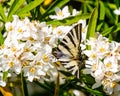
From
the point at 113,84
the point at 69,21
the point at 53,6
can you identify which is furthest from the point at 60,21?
the point at 113,84

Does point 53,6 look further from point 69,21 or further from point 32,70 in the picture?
point 32,70

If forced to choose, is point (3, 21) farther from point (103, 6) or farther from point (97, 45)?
point (103, 6)

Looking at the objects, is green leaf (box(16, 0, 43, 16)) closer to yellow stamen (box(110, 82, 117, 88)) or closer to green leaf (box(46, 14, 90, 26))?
green leaf (box(46, 14, 90, 26))


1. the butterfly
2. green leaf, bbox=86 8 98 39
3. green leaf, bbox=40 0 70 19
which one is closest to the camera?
the butterfly

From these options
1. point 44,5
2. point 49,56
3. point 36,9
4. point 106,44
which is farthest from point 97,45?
point 44,5

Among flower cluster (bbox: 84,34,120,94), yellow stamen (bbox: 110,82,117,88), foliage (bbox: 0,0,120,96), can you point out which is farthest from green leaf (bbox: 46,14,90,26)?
yellow stamen (bbox: 110,82,117,88)

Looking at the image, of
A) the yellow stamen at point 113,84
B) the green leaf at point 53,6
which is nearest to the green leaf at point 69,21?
the green leaf at point 53,6

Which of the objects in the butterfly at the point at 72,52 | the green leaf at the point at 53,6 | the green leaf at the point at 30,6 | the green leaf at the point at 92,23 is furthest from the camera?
the green leaf at the point at 53,6

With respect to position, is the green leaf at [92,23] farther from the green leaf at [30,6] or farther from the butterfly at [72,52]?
the green leaf at [30,6]
